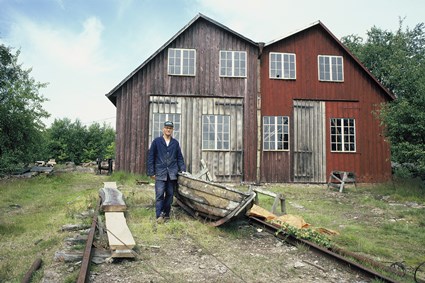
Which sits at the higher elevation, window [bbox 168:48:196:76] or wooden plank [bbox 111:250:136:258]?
window [bbox 168:48:196:76]

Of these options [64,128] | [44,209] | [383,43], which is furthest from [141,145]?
[383,43]

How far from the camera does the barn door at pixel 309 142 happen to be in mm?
15141

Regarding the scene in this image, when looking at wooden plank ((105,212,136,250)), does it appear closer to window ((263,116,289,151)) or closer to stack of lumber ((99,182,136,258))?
stack of lumber ((99,182,136,258))

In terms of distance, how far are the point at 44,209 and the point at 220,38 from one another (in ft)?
34.4

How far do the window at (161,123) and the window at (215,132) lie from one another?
1.16 meters

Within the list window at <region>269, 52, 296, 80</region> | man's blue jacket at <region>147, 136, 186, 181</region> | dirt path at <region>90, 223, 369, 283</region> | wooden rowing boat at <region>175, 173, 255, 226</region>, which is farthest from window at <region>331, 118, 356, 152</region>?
dirt path at <region>90, 223, 369, 283</region>

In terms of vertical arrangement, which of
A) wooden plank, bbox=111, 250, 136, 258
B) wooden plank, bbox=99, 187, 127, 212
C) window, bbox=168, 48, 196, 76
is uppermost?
window, bbox=168, 48, 196, 76

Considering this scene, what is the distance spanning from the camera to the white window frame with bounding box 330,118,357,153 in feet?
50.8

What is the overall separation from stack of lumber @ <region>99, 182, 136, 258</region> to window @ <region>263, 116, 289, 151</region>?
8547 millimetres

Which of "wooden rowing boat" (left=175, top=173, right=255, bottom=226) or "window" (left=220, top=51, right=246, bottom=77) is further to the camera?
"window" (left=220, top=51, right=246, bottom=77)

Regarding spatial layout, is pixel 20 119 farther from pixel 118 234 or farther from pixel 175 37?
pixel 118 234

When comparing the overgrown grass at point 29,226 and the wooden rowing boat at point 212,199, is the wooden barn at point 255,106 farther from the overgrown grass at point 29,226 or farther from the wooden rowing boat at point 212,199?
the wooden rowing boat at point 212,199

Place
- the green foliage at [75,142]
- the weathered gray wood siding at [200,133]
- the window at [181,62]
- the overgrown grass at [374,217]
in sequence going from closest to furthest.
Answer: the overgrown grass at [374,217], the weathered gray wood siding at [200,133], the window at [181,62], the green foliage at [75,142]

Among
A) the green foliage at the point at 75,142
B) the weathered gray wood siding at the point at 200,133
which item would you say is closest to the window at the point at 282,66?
the weathered gray wood siding at the point at 200,133
